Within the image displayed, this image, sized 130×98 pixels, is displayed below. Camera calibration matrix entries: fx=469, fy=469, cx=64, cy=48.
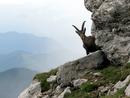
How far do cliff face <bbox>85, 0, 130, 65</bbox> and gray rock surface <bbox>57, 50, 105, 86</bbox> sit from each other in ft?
2.84

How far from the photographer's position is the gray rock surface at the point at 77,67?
101 ft

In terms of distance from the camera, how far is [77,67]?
3100 centimetres

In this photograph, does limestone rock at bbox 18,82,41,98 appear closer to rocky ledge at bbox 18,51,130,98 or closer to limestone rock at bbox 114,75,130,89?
rocky ledge at bbox 18,51,130,98

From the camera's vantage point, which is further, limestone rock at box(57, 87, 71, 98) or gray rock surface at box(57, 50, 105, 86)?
gray rock surface at box(57, 50, 105, 86)

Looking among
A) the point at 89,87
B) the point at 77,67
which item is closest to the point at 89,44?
the point at 77,67

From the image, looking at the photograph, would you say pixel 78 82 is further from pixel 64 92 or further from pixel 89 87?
pixel 89 87

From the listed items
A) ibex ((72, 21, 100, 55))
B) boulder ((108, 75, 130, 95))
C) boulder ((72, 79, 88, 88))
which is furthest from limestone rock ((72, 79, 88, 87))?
ibex ((72, 21, 100, 55))

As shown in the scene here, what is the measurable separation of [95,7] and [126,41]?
4.24 meters

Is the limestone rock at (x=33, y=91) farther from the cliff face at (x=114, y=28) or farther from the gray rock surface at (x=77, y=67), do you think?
the cliff face at (x=114, y=28)

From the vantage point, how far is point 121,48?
29.8 metres

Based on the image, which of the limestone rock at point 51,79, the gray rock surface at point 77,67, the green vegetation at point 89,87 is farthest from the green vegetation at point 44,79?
the green vegetation at point 89,87

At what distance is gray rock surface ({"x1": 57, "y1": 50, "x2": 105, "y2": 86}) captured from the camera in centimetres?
3084

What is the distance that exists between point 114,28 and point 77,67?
140 inches

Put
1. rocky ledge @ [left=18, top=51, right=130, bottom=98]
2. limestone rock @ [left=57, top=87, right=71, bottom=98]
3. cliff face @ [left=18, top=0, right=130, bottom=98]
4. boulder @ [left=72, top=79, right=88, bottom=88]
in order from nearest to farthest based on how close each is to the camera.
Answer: rocky ledge @ [left=18, top=51, right=130, bottom=98] → cliff face @ [left=18, top=0, right=130, bottom=98] → limestone rock @ [left=57, top=87, right=71, bottom=98] → boulder @ [left=72, top=79, right=88, bottom=88]
